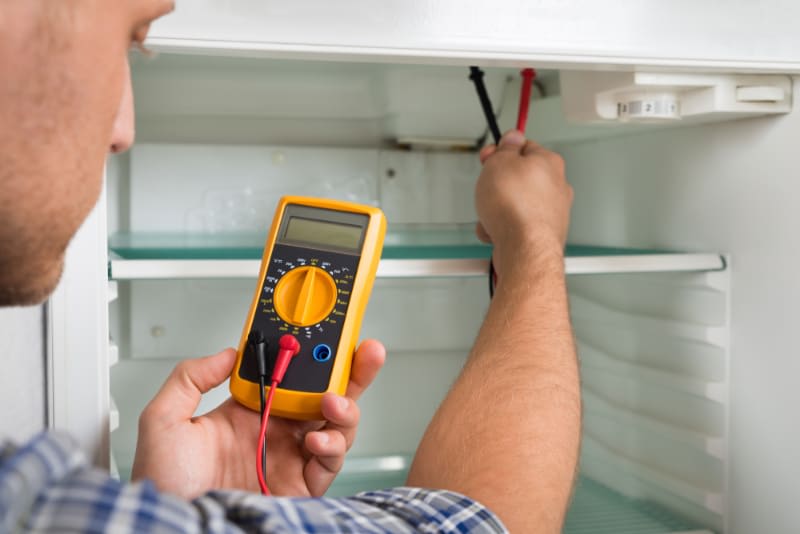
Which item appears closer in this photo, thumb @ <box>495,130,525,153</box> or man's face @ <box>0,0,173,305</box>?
man's face @ <box>0,0,173,305</box>

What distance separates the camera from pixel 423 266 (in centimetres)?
87

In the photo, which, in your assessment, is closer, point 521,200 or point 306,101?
point 521,200

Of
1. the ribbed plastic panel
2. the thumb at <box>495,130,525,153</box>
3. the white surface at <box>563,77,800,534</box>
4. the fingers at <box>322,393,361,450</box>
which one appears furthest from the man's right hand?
the ribbed plastic panel

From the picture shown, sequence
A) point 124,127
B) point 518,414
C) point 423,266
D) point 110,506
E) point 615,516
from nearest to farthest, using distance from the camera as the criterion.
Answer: point 110,506, point 124,127, point 518,414, point 423,266, point 615,516

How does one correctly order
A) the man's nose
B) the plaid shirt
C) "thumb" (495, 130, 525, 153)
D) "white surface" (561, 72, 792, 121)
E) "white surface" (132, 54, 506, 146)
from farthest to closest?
"white surface" (132, 54, 506, 146)
"thumb" (495, 130, 525, 153)
"white surface" (561, 72, 792, 121)
the man's nose
the plaid shirt

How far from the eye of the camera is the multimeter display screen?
30.7 inches

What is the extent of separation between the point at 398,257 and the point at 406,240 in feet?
0.84

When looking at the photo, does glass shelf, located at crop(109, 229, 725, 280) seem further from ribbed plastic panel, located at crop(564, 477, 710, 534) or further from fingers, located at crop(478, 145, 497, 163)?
ribbed plastic panel, located at crop(564, 477, 710, 534)

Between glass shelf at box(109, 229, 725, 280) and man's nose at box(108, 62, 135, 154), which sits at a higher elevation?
man's nose at box(108, 62, 135, 154)

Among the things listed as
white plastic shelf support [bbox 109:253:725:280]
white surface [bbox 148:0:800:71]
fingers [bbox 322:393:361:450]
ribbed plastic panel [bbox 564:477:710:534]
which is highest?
white surface [bbox 148:0:800:71]

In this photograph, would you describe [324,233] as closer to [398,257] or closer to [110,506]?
[398,257]

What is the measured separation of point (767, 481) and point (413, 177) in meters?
0.65

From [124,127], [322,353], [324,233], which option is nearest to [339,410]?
[322,353]

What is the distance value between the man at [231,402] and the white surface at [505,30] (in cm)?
10
